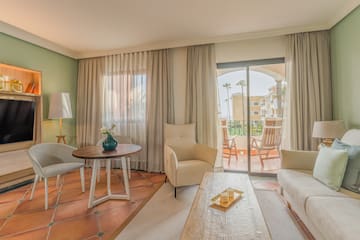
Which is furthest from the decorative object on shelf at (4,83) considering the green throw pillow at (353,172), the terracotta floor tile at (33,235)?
the green throw pillow at (353,172)

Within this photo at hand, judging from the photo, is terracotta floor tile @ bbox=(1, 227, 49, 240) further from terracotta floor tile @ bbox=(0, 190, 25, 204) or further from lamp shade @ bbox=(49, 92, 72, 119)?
lamp shade @ bbox=(49, 92, 72, 119)

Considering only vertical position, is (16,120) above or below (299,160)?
above

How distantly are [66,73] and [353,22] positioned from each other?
5.07 meters

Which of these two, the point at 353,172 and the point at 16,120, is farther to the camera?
the point at 16,120

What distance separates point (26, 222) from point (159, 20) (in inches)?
121

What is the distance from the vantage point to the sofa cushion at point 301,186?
171 centimetres

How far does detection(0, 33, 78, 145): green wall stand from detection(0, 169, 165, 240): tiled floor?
127 cm

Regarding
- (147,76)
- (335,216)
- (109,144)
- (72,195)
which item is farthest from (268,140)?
(72,195)

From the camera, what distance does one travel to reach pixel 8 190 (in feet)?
9.65

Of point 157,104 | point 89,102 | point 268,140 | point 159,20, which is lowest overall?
point 268,140

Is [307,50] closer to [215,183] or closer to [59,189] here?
[215,183]

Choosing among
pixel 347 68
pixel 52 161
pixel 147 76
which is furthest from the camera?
pixel 147 76

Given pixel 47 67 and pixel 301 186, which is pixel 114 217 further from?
pixel 47 67

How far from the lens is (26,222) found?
82.2 inches
